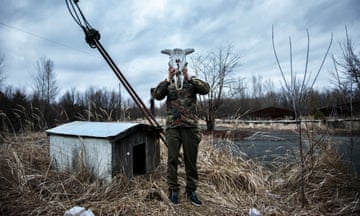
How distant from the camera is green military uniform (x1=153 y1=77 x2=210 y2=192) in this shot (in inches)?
93.7

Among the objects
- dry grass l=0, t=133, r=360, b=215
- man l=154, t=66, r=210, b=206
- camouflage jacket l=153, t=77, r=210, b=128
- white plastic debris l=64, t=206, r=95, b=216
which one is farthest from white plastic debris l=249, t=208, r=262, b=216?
white plastic debris l=64, t=206, r=95, b=216

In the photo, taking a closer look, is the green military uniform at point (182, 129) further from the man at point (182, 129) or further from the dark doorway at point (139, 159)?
the dark doorway at point (139, 159)

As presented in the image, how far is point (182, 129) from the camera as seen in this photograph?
2.40m

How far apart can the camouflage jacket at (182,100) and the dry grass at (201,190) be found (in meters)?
0.88

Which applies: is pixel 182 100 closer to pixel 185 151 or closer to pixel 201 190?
pixel 185 151

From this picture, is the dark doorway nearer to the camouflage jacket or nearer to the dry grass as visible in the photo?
the dry grass

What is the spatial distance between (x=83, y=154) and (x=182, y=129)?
1.38 m

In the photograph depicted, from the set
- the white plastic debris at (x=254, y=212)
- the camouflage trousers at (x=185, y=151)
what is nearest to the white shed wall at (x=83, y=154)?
the camouflage trousers at (x=185, y=151)

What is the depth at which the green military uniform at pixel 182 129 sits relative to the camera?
93.7 inches

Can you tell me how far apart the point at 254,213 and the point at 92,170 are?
2.00m

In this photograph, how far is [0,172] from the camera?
2568 mm

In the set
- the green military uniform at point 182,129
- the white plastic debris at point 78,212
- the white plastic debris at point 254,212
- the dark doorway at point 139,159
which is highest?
the green military uniform at point 182,129

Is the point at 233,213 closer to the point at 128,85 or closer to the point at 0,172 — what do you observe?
the point at 128,85

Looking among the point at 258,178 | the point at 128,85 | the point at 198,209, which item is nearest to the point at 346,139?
the point at 258,178
